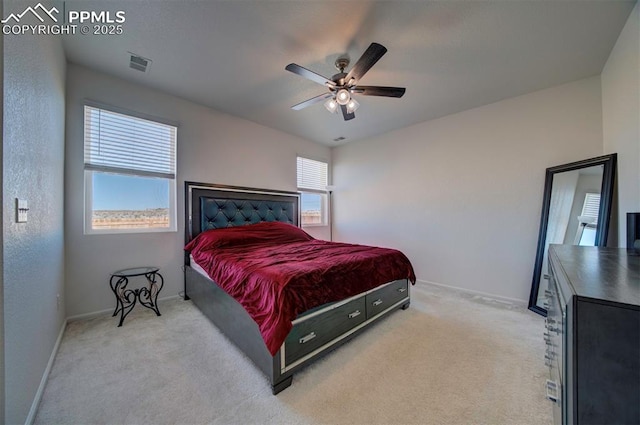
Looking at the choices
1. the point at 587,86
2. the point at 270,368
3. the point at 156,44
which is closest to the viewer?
the point at 270,368

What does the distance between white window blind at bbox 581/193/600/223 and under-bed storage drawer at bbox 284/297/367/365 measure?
2.53 metres

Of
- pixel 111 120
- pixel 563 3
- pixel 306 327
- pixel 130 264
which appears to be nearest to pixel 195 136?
pixel 111 120

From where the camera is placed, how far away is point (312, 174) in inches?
199

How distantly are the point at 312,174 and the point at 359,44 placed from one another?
3015 millimetres

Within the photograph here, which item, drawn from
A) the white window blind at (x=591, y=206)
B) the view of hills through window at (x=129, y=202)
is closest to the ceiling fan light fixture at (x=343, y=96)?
the view of hills through window at (x=129, y=202)

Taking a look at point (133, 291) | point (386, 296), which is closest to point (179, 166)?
point (133, 291)

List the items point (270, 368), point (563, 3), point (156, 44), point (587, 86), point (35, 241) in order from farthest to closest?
point (587, 86) → point (156, 44) → point (563, 3) → point (270, 368) → point (35, 241)

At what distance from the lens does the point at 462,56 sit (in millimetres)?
2334

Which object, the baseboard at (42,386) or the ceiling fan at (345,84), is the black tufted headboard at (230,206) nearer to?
the baseboard at (42,386)

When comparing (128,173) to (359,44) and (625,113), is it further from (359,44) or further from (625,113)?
(625,113)

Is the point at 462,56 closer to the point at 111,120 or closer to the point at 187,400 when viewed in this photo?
the point at 187,400

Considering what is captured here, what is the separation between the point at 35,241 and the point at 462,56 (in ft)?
12.1

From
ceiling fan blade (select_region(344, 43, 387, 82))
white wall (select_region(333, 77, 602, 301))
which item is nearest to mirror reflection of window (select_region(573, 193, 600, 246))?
white wall (select_region(333, 77, 602, 301))

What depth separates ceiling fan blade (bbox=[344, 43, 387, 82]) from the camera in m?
1.75
